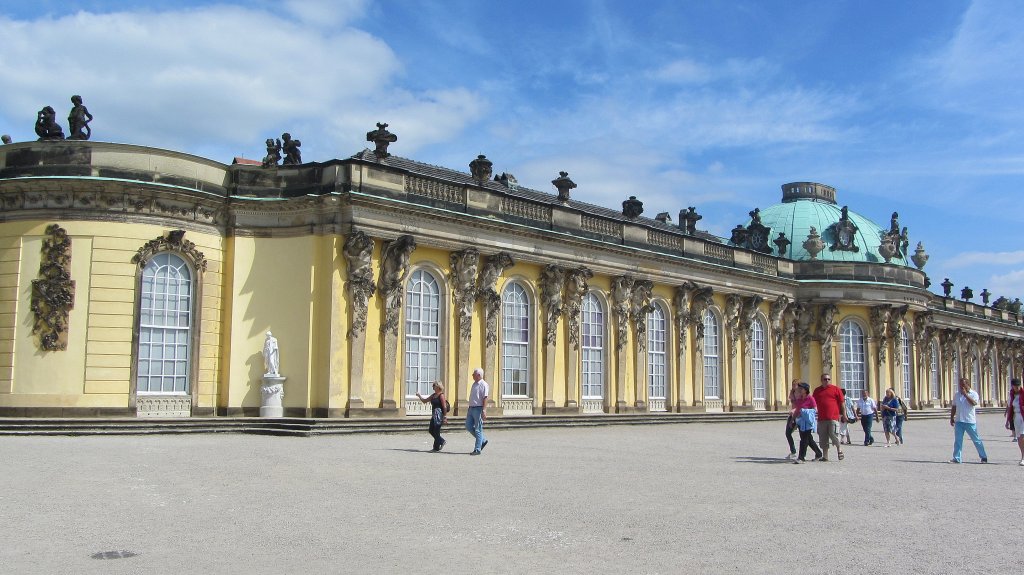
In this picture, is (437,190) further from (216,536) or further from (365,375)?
(216,536)

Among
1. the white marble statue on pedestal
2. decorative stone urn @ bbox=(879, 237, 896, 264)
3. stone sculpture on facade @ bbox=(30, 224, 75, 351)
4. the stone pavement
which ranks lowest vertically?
the stone pavement

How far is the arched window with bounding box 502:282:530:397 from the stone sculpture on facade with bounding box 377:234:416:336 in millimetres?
4565

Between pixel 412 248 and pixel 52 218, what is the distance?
8867 mm

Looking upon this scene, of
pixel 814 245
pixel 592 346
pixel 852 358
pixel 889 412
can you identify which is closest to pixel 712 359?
pixel 592 346

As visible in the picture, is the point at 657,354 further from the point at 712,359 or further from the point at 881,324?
the point at 881,324

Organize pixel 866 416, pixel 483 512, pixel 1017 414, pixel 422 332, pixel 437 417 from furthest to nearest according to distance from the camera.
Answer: pixel 422 332
pixel 866 416
pixel 1017 414
pixel 437 417
pixel 483 512

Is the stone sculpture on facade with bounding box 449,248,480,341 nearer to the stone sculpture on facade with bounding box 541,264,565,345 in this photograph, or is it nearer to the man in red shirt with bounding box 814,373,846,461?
the stone sculpture on facade with bounding box 541,264,565,345

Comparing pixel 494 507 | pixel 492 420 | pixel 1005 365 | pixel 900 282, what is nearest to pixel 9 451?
pixel 494 507

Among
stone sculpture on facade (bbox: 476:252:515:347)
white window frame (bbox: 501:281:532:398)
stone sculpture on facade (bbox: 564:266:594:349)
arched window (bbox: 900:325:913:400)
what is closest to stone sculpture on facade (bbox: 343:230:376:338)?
stone sculpture on facade (bbox: 476:252:515:347)

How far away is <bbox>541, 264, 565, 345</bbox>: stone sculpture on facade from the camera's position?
30.0 m

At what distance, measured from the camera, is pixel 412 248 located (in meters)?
25.5

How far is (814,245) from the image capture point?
144 ft

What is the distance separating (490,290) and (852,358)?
22.5 m

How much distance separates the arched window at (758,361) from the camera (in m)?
39.6
